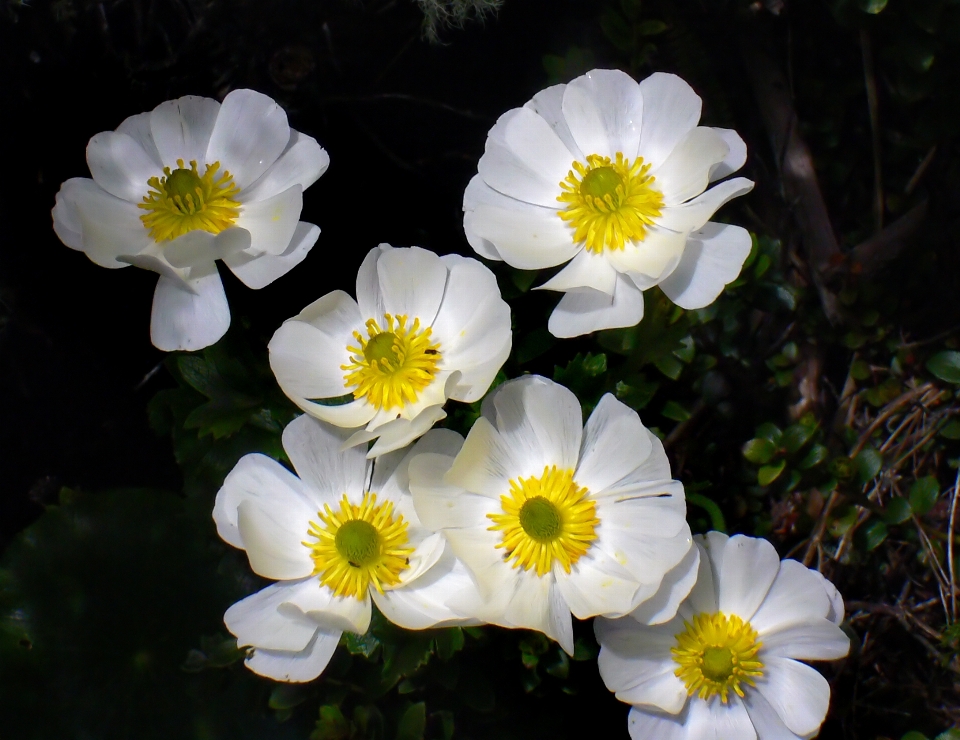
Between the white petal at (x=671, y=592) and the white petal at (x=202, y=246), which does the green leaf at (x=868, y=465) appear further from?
the white petal at (x=202, y=246)

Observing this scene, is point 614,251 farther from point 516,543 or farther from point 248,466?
point 248,466

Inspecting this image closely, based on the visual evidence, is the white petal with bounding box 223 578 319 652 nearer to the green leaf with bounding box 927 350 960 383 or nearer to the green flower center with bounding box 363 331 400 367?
the green flower center with bounding box 363 331 400 367

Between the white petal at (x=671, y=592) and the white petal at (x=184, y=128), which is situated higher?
the white petal at (x=184, y=128)

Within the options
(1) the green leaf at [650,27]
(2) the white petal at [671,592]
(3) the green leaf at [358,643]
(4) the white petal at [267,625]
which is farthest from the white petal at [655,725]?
(1) the green leaf at [650,27]

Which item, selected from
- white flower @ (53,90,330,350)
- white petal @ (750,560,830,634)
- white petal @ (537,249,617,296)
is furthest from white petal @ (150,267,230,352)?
white petal @ (750,560,830,634)

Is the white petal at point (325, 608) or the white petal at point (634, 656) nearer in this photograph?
the white petal at point (325, 608)

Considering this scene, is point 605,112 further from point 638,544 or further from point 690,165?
point 638,544

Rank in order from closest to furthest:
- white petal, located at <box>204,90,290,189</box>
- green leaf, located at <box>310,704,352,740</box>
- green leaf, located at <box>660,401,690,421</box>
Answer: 1. white petal, located at <box>204,90,290,189</box>
2. green leaf, located at <box>310,704,352,740</box>
3. green leaf, located at <box>660,401,690,421</box>
